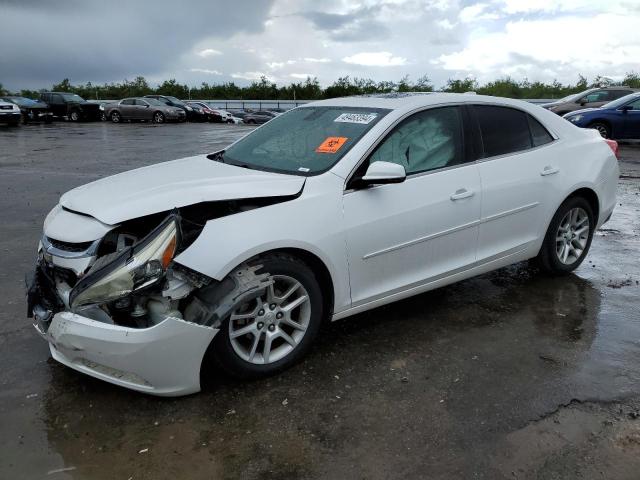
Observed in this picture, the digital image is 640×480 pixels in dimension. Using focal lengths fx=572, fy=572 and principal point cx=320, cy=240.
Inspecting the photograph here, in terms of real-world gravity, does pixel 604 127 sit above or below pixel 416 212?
above

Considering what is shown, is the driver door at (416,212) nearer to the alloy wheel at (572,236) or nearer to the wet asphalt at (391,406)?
the wet asphalt at (391,406)

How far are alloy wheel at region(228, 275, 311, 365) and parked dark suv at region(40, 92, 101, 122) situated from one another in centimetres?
3263

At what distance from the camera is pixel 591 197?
4969 millimetres

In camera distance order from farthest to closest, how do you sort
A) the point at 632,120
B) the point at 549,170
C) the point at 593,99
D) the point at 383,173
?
the point at 593,99, the point at 632,120, the point at 549,170, the point at 383,173

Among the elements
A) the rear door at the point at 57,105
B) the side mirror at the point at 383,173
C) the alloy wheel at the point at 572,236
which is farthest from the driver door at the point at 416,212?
the rear door at the point at 57,105

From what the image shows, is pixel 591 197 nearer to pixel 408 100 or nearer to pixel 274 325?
pixel 408 100

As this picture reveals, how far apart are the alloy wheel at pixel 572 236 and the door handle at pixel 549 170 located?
1.40ft

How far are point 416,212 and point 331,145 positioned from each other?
2.34ft

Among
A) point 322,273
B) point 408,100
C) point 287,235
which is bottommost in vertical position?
point 322,273

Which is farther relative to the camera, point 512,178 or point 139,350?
point 512,178

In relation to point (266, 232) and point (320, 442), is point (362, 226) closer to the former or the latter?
point (266, 232)

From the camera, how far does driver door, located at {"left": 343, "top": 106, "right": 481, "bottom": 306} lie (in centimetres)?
353

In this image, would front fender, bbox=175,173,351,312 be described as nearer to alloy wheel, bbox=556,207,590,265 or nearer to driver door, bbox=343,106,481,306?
driver door, bbox=343,106,481,306

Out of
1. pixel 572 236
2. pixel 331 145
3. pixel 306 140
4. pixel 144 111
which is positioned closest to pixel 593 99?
pixel 572 236
